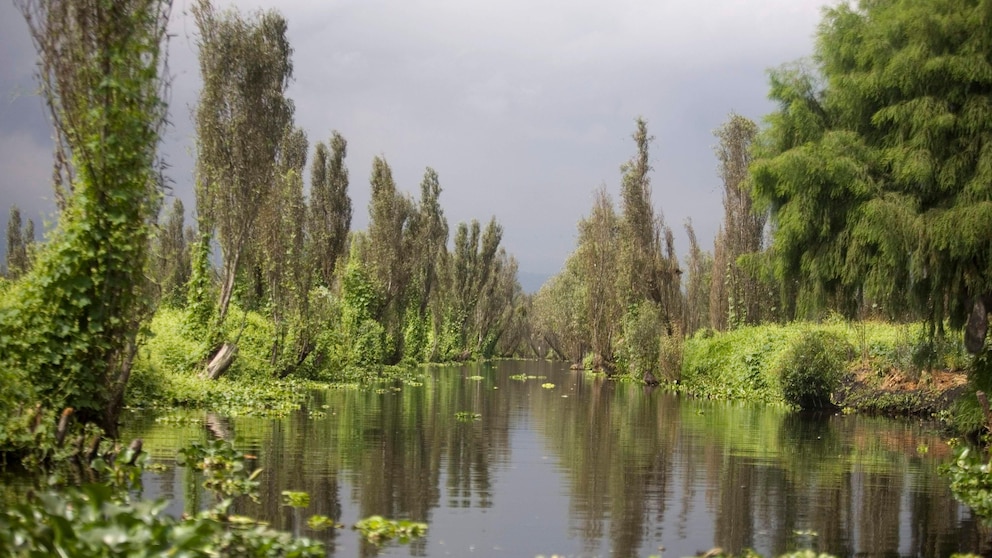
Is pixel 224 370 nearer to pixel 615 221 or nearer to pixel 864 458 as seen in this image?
pixel 864 458

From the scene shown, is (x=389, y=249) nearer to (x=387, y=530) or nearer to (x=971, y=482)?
(x=971, y=482)

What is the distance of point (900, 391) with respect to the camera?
2436 centimetres

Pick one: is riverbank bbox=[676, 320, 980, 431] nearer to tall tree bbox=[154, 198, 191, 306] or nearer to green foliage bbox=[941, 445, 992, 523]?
green foliage bbox=[941, 445, 992, 523]

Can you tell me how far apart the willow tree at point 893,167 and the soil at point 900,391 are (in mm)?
5350

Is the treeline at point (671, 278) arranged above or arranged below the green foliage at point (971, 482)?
above

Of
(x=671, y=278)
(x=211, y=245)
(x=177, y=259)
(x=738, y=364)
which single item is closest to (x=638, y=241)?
(x=671, y=278)

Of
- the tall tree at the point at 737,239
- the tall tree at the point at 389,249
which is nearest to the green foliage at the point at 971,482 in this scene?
the tall tree at the point at 737,239

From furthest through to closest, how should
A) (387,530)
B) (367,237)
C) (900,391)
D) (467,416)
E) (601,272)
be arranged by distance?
(601,272) → (367,237) → (900,391) → (467,416) → (387,530)

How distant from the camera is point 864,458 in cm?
1479

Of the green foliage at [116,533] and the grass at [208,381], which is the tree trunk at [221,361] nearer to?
the grass at [208,381]

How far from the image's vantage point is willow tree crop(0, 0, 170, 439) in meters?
10.7

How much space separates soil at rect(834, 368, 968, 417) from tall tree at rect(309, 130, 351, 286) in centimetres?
2217

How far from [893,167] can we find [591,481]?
32.4 ft

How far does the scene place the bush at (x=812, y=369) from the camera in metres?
25.9
